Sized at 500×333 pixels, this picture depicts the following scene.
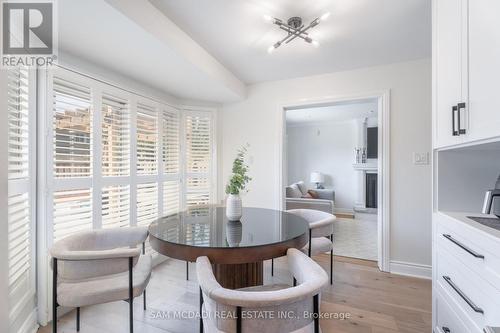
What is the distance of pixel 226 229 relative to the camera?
1694 millimetres

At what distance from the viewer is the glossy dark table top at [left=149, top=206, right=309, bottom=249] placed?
141 cm

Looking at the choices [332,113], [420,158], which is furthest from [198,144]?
[332,113]

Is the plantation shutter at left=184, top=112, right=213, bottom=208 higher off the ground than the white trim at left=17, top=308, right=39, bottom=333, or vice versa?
the plantation shutter at left=184, top=112, right=213, bottom=208

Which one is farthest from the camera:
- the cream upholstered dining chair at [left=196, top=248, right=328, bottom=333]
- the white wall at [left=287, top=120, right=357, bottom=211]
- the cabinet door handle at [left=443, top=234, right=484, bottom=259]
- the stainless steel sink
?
the white wall at [left=287, top=120, right=357, bottom=211]

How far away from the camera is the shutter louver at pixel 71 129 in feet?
6.28

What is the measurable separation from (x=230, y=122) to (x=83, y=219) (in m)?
2.26

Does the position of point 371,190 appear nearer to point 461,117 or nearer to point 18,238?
point 461,117

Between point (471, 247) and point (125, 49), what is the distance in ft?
8.49

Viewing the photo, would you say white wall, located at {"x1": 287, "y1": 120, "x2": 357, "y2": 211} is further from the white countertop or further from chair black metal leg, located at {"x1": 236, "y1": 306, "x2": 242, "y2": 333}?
chair black metal leg, located at {"x1": 236, "y1": 306, "x2": 242, "y2": 333}

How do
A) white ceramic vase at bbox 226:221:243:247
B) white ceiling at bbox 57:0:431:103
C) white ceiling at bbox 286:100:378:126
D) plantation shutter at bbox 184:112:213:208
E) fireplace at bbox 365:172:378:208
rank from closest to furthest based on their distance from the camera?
white ceramic vase at bbox 226:221:243:247 → white ceiling at bbox 57:0:431:103 → plantation shutter at bbox 184:112:213:208 → white ceiling at bbox 286:100:378:126 → fireplace at bbox 365:172:378:208

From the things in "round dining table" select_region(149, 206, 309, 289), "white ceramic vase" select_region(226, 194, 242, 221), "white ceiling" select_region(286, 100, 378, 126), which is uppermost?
"white ceiling" select_region(286, 100, 378, 126)

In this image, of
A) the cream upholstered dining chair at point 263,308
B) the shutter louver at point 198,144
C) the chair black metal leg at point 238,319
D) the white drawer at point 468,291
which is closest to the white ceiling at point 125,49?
the shutter louver at point 198,144

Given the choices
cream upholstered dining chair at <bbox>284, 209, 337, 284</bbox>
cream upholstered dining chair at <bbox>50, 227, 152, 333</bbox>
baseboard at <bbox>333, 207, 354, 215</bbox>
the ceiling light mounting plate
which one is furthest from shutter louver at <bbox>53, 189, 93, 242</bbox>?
baseboard at <bbox>333, 207, 354, 215</bbox>

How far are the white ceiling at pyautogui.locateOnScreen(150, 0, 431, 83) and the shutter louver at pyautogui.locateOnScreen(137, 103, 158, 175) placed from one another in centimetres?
106
